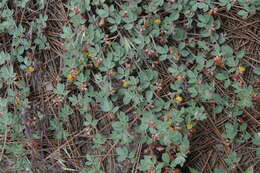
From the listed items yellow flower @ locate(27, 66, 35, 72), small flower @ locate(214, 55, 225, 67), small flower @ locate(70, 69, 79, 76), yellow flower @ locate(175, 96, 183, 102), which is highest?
yellow flower @ locate(27, 66, 35, 72)

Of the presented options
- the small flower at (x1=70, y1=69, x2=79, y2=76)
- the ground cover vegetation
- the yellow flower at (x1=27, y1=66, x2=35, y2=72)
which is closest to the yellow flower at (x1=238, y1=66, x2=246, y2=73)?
the ground cover vegetation

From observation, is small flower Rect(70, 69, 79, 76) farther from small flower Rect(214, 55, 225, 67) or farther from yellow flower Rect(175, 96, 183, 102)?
small flower Rect(214, 55, 225, 67)

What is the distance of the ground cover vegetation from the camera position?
168 cm

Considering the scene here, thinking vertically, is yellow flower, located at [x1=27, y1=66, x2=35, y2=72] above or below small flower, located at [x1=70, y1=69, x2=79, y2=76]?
above

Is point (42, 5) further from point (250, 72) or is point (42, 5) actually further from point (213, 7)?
point (250, 72)

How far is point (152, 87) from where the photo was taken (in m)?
1.69

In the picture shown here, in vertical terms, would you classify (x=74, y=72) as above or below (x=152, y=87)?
above

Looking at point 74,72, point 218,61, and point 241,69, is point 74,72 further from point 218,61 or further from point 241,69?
point 241,69

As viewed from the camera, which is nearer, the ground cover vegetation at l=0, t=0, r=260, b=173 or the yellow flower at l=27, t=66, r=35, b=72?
the ground cover vegetation at l=0, t=0, r=260, b=173

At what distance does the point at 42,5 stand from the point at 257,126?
4.02 ft

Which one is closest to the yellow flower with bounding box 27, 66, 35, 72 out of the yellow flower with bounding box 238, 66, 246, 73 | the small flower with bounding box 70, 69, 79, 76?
the small flower with bounding box 70, 69, 79, 76

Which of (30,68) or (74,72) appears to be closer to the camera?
(74,72)

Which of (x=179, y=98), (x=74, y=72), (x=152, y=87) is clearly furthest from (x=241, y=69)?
(x=74, y=72)

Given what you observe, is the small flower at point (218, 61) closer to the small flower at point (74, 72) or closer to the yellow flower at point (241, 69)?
the yellow flower at point (241, 69)
